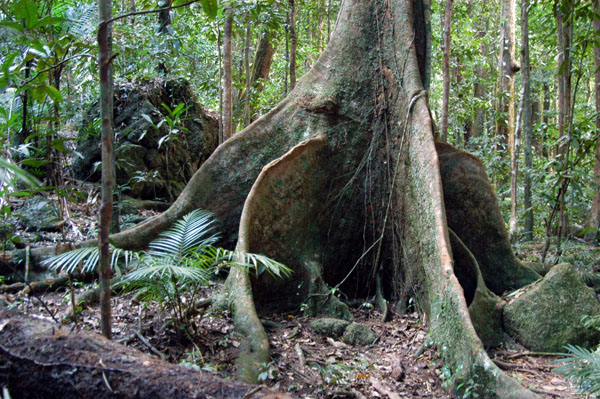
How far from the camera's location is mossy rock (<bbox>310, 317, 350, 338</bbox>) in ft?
13.3

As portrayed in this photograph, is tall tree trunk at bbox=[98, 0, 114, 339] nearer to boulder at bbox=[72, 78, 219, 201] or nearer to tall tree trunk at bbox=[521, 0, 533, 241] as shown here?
boulder at bbox=[72, 78, 219, 201]

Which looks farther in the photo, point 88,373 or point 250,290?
point 250,290

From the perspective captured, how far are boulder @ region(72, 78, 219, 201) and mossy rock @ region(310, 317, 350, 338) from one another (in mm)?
3504

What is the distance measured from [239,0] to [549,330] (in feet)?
18.7

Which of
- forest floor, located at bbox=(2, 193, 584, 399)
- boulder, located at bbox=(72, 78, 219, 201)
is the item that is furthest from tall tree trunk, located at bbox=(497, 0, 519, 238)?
forest floor, located at bbox=(2, 193, 584, 399)

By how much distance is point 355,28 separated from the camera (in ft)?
18.5

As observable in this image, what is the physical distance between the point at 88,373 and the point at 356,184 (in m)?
3.81

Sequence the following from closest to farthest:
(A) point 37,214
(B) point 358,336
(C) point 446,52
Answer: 1. (B) point 358,336
2. (A) point 37,214
3. (C) point 446,52

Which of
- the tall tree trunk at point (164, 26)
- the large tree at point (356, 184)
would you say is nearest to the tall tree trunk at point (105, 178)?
the large tree at point (356, 184)

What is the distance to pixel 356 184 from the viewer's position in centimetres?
521

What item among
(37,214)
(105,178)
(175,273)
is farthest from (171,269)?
(37,214)

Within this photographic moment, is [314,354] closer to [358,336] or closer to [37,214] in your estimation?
[358,336]

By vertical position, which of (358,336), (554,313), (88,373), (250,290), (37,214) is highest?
(37,214)

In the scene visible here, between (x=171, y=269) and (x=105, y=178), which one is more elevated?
(x=105, y=178)
